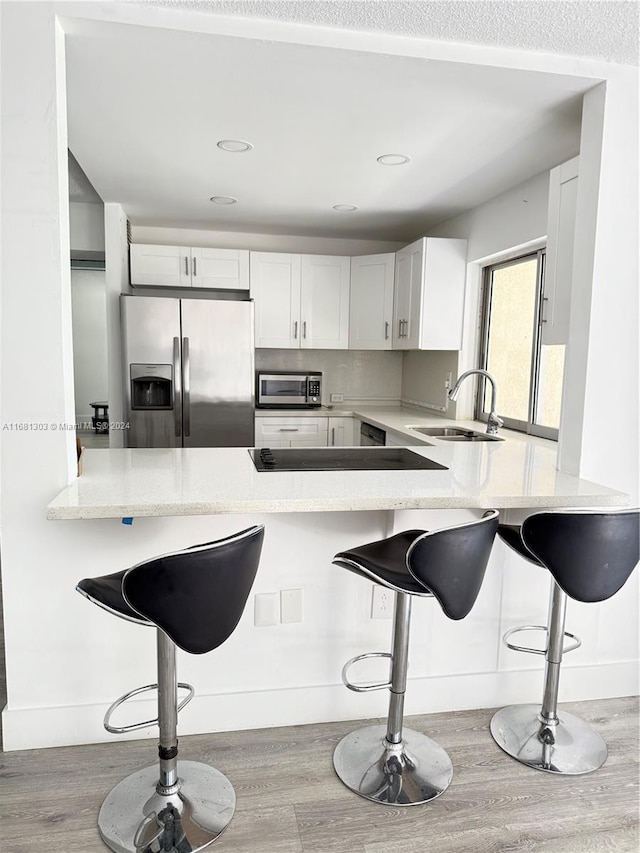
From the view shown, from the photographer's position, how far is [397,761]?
1.89 m

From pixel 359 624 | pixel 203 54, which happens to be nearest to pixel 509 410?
pixel 359 624

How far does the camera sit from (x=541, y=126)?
2496 mm

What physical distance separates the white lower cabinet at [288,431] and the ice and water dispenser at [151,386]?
2.73 ft

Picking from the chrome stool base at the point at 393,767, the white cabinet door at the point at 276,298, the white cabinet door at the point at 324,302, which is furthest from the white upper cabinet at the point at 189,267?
the chrome stool base at the point at 393,767

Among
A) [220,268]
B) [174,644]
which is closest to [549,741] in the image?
[174,644]

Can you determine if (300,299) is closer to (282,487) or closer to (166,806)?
(282,487)

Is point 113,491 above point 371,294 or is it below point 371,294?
below

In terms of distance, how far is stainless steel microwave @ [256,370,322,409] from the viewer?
4.68m

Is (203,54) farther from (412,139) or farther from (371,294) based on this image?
(371,294)

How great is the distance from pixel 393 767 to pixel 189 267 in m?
3.56

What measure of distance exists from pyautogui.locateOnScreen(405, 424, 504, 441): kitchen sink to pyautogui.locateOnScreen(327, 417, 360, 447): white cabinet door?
0.90 meters

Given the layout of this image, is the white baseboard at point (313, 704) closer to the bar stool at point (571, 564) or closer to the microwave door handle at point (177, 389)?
the bar stool at point (571, 564)

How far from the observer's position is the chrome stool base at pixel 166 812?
1580 millimetres

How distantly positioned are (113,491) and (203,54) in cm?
146
